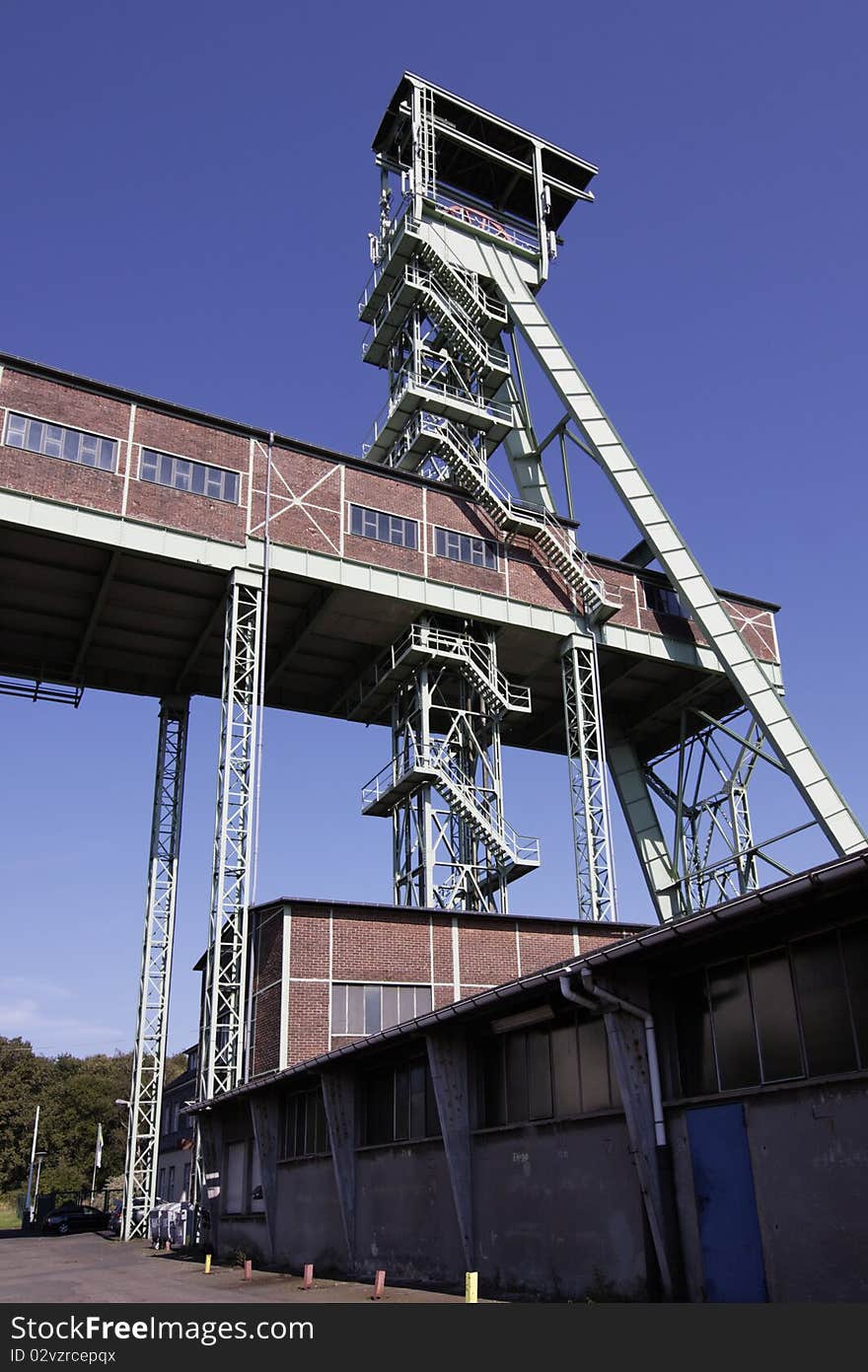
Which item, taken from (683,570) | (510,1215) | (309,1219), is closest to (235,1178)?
(309,1219)

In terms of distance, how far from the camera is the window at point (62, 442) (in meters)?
29.4

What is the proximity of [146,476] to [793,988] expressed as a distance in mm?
24317

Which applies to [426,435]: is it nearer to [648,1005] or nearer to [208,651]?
[208,651]

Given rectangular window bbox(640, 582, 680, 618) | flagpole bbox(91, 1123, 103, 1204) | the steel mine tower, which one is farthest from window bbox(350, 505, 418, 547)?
flagpole bbox(91, 1123, 103, 1204)

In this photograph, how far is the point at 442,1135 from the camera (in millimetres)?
17062

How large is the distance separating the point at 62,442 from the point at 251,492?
5463 millimetres

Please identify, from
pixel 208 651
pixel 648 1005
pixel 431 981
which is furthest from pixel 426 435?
pixel 648 1005

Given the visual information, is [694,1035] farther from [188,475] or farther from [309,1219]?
[188,475]

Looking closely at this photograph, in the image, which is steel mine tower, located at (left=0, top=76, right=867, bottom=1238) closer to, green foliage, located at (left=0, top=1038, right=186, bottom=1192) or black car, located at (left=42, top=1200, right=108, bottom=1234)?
black car, located at (left=42, top=1200, right=108, bottom=1234)

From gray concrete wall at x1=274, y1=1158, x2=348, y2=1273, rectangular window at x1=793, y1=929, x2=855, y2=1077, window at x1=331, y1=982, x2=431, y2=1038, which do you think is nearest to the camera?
rectangular window at x1=793, y1=929, x2=855, y2=1077

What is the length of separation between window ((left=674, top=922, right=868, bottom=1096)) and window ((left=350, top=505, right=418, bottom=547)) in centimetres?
2266

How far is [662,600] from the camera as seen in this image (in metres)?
40.3

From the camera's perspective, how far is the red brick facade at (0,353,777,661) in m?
29.9

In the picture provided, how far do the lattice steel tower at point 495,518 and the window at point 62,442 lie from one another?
35.5 feet
